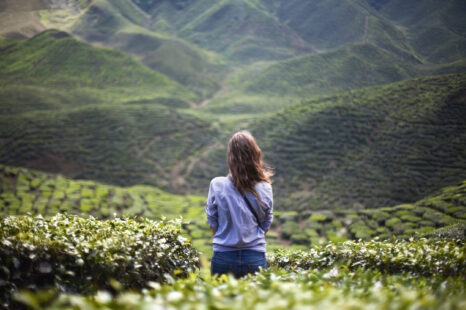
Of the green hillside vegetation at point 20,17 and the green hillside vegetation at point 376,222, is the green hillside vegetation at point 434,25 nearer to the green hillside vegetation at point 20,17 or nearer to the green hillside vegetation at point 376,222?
the green hillside vegetation at point 376,222

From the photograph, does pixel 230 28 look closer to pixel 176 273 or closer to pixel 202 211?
pixel 202 211

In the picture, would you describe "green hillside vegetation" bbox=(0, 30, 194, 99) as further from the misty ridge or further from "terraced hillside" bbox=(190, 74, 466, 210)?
"terraced hillside" bbox=(190, 74, 466, 210)

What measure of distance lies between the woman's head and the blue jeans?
59 cm

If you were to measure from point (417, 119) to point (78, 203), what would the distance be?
15.5 metres

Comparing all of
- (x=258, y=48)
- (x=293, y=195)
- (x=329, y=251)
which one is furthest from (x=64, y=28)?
(x=329, y=251)

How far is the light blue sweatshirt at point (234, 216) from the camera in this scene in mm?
2709

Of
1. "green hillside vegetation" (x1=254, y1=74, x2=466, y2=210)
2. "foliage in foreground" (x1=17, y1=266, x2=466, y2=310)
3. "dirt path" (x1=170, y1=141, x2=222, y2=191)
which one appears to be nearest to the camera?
"foliage in foreground" (x1=17, y1=266, x2=466, y2=310)

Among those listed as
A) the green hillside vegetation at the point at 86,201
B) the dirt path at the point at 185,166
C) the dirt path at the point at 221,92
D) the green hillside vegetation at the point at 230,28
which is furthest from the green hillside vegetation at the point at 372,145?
the green hillside vegetation at the point at 230,28

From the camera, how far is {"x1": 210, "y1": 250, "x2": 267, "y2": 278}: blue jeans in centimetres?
275

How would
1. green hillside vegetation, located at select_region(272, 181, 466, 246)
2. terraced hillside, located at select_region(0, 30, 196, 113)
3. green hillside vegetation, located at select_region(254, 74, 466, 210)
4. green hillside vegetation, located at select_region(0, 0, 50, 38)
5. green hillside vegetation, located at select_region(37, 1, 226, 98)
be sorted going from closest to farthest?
green hillside vegetation, located at select_region(272, 181, 466, 246), green hillside vegetation, located at select_region(254, 74, 466, 210), green hillside vegetation, located at select_region(0, 0, 50, 38), terraced hillside, located at select_region(0, 30, 196, 113), green hillside vegetation, located at select_region(37, 1, 226, 98)

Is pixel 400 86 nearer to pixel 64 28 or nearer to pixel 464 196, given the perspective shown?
pixel 464 196

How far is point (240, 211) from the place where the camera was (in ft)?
8.98

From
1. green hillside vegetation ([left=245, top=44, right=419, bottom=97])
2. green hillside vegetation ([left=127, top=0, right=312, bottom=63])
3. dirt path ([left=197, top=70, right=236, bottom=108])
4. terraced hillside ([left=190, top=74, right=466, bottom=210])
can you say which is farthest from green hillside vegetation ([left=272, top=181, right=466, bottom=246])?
green hillside vegetation ([left=127, top=0, right=312, bottom=63])

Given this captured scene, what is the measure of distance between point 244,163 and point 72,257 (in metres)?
1.76
